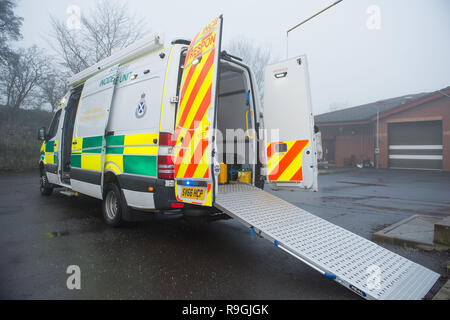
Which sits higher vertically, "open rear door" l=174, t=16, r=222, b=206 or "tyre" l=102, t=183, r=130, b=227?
Answer: "open rear door" l=174, t=16, r=222, b=206

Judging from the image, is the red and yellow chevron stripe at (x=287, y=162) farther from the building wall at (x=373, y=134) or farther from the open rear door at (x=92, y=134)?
→ the building wall at (x=373, y=134)

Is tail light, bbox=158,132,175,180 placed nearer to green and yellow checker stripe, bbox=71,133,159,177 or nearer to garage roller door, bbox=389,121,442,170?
green and yellow checker stripe, bbox=71,133,159,177

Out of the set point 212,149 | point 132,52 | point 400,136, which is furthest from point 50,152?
point 400,136

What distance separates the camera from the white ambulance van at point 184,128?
3.36m

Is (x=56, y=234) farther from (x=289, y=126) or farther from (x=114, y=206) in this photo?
(x=289, y=126)

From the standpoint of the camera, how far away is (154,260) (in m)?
3.32

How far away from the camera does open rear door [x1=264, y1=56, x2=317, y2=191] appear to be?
4465 millimetres

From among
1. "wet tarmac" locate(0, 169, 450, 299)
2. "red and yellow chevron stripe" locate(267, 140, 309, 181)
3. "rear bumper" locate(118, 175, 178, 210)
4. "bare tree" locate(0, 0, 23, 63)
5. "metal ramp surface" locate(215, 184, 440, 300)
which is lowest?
"wet tarmac" locate(0, 169, 450, 299)

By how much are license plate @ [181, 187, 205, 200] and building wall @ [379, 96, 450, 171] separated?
836 inches

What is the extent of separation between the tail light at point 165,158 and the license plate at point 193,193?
0.84 feet

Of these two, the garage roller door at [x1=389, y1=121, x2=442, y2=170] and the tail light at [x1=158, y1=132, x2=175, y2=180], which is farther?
the garage roller door at [x1=389, y1=121, x2=442, y2=170]

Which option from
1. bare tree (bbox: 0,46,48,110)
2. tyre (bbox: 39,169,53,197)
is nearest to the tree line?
bare tree (bbox: 0,46,48,110)

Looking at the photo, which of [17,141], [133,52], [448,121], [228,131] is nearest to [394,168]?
[448,121]

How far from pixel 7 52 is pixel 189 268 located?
2078 centimetres
